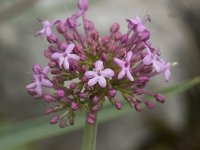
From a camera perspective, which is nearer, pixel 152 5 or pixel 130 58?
pixel 130 58

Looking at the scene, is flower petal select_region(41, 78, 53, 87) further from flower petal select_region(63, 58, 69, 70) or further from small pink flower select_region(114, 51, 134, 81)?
small pink flower select_region(114, 51, 134, 81)

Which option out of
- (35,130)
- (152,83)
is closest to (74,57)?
(35,130)

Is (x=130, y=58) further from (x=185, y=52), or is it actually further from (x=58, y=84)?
(x=185, y=52)

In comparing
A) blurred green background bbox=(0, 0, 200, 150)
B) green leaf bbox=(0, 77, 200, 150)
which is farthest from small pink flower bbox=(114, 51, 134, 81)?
blurred green background bbox=(0, 0, 200, 150)

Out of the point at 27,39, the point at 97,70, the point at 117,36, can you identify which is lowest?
the point at 97,70

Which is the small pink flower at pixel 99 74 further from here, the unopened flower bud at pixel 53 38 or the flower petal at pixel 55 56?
the unopened flower bud at pixel 53 38

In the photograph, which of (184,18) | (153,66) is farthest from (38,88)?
(184,18)

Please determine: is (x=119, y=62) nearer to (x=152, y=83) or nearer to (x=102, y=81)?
(x=102, y=81)

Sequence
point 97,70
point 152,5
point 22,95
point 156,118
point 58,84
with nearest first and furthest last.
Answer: point 97,70, point 58,84, point 22,95, point 156,118, point 152,5
